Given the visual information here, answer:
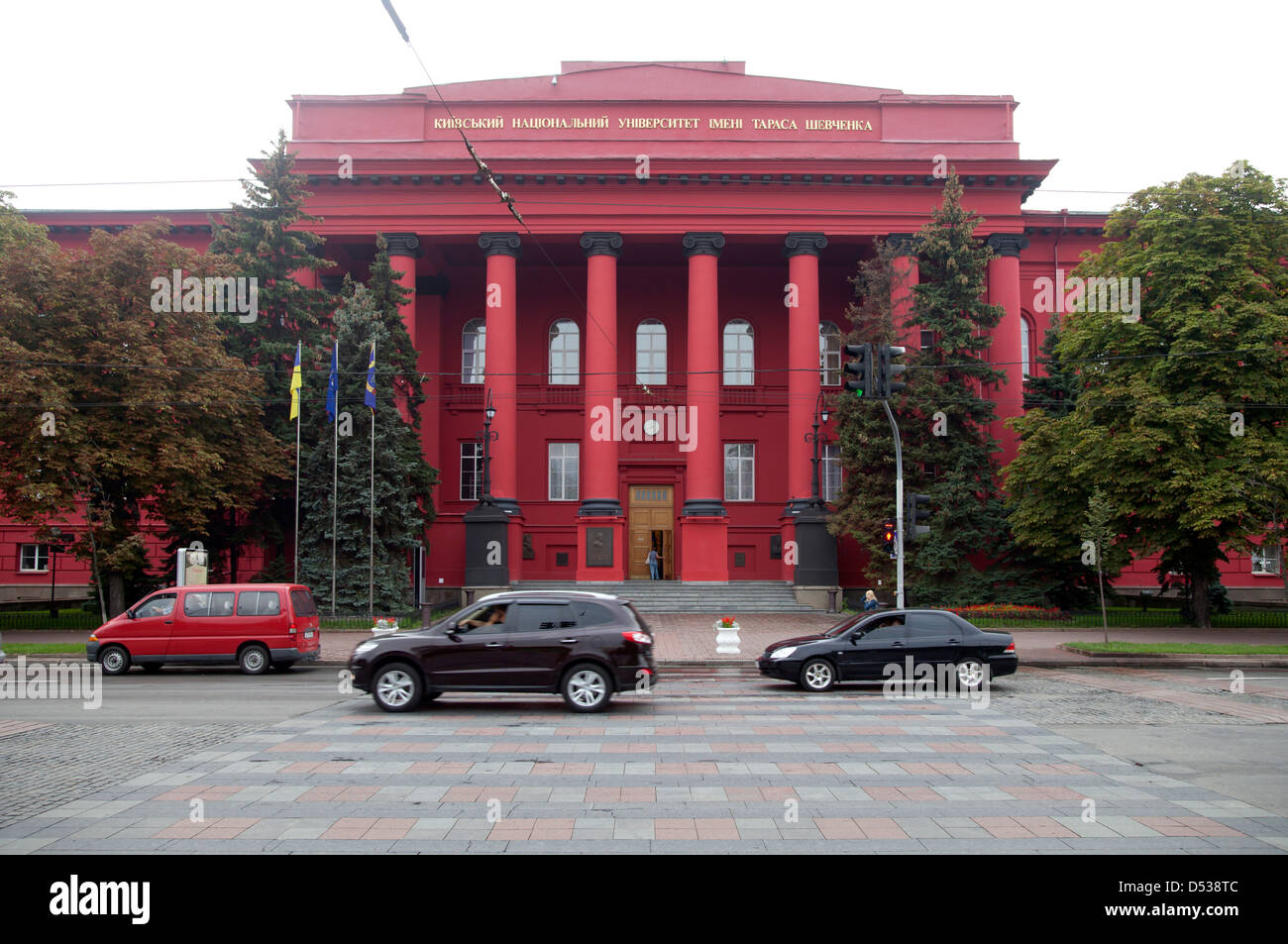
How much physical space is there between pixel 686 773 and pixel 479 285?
3454 centimetres

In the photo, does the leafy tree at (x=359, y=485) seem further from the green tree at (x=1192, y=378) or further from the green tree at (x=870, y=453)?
the green tree at (x=1192, y=378)

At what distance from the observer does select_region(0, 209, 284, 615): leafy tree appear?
24.4 metres

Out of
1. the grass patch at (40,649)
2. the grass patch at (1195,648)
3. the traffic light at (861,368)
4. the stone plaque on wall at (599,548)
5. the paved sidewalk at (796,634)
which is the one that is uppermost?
the traffic light at (861,368)

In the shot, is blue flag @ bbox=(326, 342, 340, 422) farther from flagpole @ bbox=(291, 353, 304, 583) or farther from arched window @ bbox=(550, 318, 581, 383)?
arched window @ bbox=(550, 318, 581, 383)

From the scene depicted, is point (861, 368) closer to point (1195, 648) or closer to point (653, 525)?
point (1195, 648)

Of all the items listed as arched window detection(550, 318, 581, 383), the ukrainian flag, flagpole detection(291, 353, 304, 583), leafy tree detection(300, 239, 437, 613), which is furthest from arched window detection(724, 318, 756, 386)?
the ukrainian flag

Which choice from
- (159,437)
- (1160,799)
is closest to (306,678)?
(159,437)

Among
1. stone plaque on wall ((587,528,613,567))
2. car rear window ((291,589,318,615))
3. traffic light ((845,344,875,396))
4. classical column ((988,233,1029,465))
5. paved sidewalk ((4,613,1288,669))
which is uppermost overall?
classical column ((988,233,1029,465))

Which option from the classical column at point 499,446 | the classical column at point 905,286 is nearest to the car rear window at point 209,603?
the classical column at point 499,446

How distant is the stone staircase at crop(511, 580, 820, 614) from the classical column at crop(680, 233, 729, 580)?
93cm

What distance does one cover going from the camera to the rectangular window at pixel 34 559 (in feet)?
130

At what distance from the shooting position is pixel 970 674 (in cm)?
1606

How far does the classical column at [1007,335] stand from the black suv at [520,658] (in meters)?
23.3

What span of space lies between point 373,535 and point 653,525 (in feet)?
46.2
